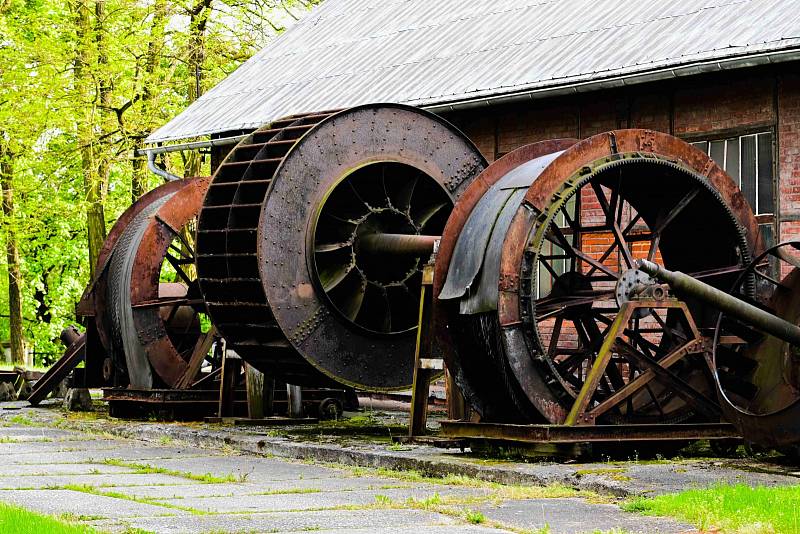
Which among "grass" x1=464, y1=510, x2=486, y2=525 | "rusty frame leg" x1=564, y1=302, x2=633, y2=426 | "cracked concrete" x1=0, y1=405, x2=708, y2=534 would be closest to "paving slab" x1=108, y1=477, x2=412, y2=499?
"cracked concrete" x1=0, y1=405, x2=708, y2=534

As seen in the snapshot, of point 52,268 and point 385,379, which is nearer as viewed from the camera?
point 385,379

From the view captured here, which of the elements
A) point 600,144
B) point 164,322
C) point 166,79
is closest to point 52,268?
point 166,79

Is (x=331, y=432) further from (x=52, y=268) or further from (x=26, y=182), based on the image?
(x=52, y=268)

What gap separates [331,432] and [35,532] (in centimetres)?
728

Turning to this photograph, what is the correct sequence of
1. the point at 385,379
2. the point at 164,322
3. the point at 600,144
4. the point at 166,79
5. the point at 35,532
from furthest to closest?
the point at 166,79 < the point at 164,322 < the point at 385,379 < the point at 600,144 < the point at 35,532

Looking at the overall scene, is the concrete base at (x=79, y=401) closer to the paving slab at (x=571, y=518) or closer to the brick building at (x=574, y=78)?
the brick building at (x=574, y=78)

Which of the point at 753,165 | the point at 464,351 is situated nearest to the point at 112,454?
the point at 464,351

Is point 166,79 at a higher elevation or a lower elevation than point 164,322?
higher

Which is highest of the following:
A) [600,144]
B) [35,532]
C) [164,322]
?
[600,144]

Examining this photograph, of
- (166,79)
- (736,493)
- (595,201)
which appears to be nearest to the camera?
(736,493)

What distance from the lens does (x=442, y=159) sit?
13773mm

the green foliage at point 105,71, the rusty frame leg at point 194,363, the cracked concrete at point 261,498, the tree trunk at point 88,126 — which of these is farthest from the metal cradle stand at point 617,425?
the green foliage at point 105,71

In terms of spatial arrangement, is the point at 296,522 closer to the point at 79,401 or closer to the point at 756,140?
the point at 756,140

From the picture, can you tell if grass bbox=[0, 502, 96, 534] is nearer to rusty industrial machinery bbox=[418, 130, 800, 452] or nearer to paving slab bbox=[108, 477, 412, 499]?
paving slab bbox=[108, 477, 412, 499]
